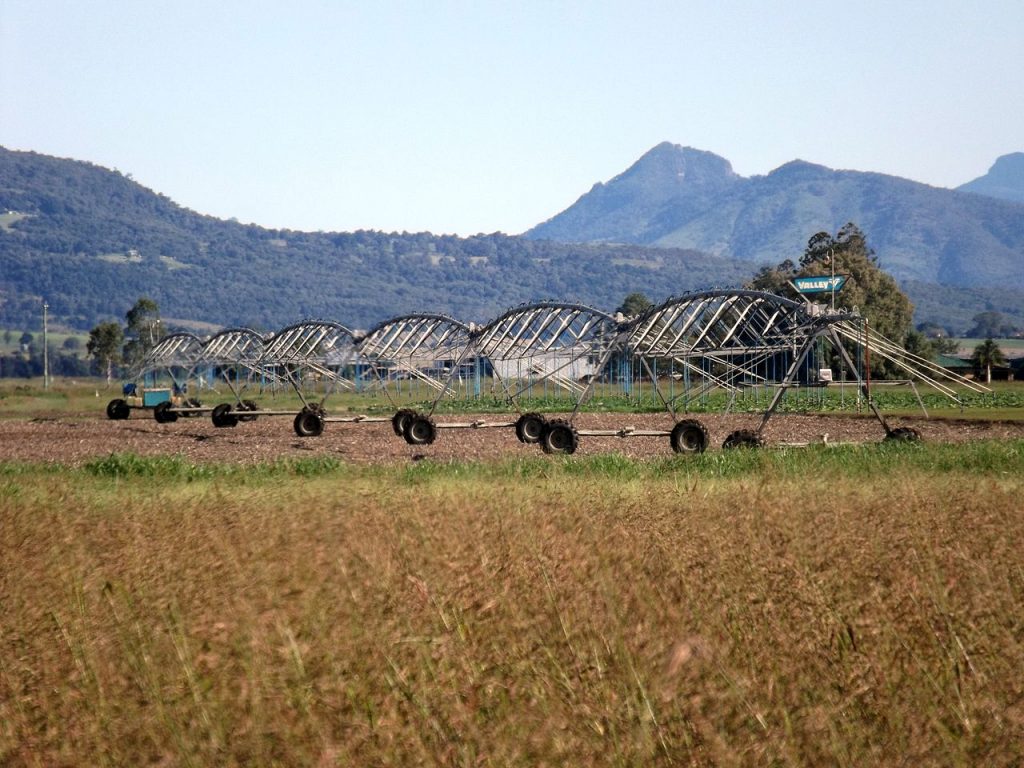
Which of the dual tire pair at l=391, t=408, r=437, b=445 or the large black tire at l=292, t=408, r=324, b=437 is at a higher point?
the dual tire pair at l=391, t=408, r=437, b=445

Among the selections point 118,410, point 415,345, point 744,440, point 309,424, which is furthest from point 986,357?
point 744,440

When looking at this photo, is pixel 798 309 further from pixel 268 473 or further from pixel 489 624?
pixel 489 624

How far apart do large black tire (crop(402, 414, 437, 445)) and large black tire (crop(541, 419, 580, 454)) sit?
7.35 m

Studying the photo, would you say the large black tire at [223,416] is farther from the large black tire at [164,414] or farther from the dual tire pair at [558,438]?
the dual tire pair at [558,438]

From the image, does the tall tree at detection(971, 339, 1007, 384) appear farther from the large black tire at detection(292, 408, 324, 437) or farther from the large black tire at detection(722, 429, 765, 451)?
the large black tire at detection(722, 429, 765, 451)

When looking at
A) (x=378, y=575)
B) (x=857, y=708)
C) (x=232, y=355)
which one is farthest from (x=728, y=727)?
(x=232, y=355)

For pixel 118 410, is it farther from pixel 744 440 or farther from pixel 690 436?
pixel 744 440

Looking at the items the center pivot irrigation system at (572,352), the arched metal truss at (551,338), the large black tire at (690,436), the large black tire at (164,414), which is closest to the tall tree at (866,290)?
the center pivot irrigation system at (572,352)

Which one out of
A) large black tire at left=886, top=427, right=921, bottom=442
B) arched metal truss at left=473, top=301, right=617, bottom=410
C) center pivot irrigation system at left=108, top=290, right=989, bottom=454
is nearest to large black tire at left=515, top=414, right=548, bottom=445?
center pivot irrigation system at left=108, top=290, right=989, bottom=454

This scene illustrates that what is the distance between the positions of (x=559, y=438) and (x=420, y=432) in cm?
822

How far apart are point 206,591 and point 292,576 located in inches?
17.9

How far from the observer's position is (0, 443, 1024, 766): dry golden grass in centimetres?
445

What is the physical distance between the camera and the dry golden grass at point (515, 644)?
14.6 ft

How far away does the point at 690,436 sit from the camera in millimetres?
37500
